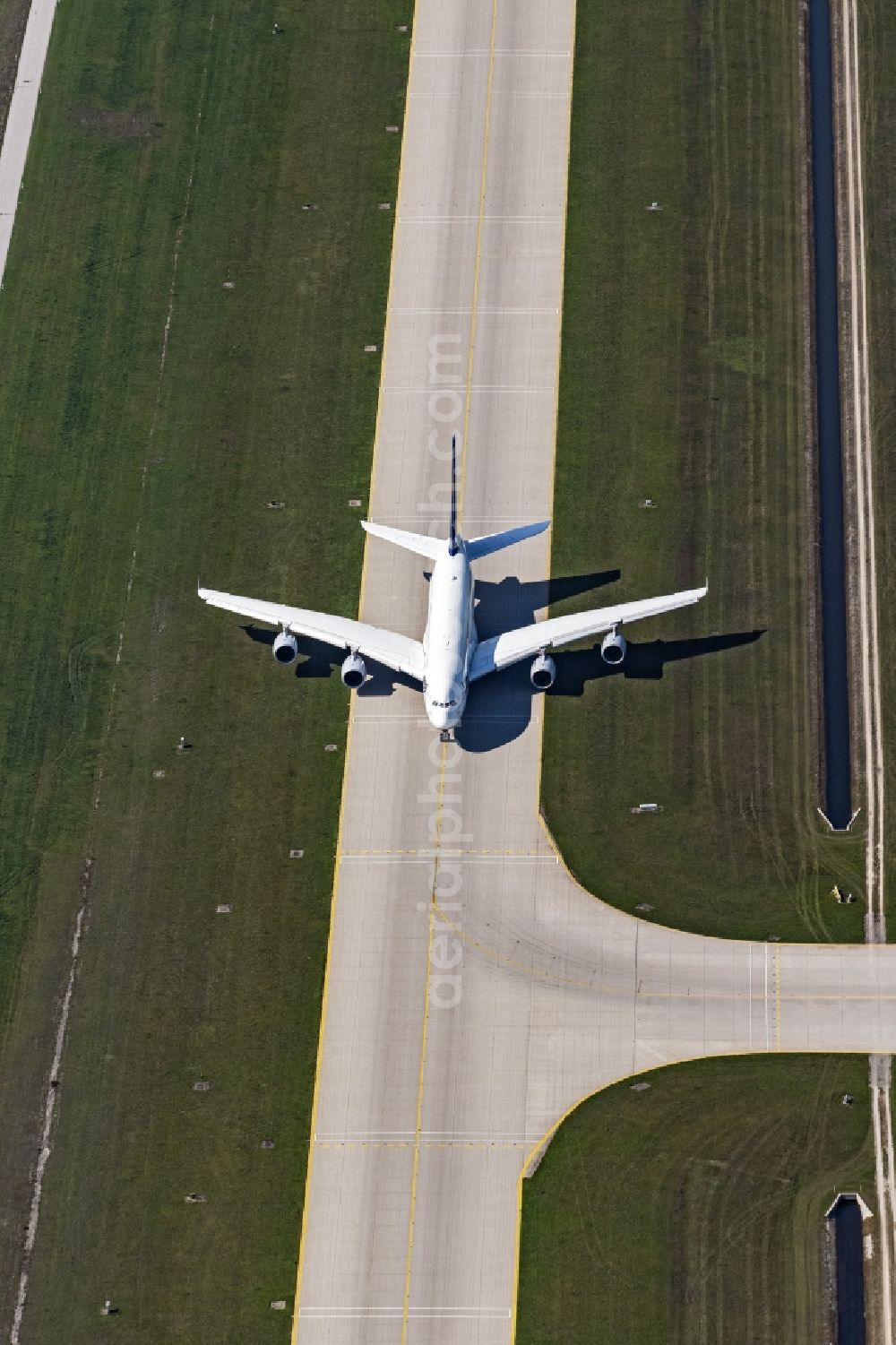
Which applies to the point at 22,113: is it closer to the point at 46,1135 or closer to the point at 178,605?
the point at 178,605

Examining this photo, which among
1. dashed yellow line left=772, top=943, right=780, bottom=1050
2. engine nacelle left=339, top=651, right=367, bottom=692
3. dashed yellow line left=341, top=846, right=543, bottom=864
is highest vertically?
engine nacelle left=339, top=651, right=367, bottom=692

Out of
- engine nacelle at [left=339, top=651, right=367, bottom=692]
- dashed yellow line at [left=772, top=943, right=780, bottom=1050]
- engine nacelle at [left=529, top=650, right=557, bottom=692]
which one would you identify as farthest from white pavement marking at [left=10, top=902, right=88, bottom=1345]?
dashed yellow line at [left=772, top=943, right=780, bottom=1050]

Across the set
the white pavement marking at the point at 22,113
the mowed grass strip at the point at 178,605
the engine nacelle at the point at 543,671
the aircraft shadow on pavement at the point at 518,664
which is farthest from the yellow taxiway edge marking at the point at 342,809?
the white pavement marking at the point at 22,113

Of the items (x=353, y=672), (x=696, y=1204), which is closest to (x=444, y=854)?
(x=353, y=672)

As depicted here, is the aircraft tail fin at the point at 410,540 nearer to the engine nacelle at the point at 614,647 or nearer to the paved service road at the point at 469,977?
the paved service road at the point at 469,977

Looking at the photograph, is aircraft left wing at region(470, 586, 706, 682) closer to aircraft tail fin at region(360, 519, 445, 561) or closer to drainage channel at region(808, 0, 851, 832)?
aircraft tail fin at region(360, 519, 445, 561)

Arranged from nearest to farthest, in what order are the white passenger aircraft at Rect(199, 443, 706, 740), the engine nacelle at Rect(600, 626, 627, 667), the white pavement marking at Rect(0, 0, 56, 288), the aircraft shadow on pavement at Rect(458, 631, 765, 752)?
1. the white passenger aircraft at Rect(199, 443, 706, 740)
2. the engine nacelle at Rect(600, 626, 627, 667)
3. the aircraft shadow on pavement at Rect(458, 631, 765, 752)
4. the white pavement marking at Rect(0, 0, 56, 288)
